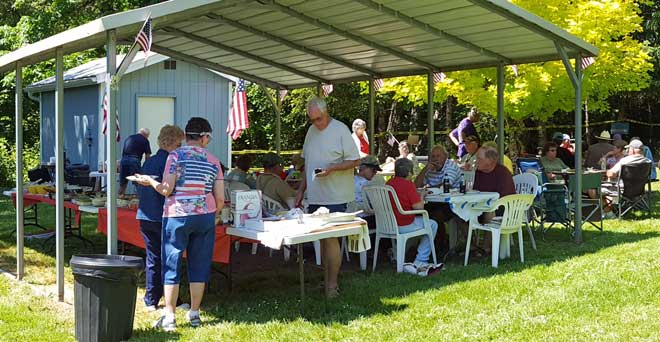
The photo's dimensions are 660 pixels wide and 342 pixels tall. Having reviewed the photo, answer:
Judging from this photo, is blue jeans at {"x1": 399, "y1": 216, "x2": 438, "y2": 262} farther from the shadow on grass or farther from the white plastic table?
the white plastic table

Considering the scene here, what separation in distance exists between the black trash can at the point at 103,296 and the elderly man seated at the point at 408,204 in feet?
9.59

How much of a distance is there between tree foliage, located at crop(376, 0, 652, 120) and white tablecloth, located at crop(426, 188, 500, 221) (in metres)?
6.25

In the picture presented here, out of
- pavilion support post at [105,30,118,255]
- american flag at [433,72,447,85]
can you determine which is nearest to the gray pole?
american flag at [433,72,447,85]

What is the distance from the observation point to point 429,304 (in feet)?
18.5

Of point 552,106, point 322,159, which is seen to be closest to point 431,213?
point 322,159

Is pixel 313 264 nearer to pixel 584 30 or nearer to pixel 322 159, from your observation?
pixel 322 159

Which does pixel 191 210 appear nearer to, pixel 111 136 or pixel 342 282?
pixel 111 136

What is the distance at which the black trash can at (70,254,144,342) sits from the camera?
182 inches

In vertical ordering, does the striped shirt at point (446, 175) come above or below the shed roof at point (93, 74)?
below

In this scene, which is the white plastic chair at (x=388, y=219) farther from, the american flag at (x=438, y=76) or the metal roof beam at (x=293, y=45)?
the american flag at (x=438, y=76)

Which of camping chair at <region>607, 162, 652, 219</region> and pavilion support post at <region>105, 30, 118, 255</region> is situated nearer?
pavilion support post at <region>105, 30, 118, 255</region>

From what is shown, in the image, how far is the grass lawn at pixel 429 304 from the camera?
491 centimetres

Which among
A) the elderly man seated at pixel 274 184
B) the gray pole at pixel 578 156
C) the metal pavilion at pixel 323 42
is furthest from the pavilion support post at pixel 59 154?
the gray pole at pixel 578 156

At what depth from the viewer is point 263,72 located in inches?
486
